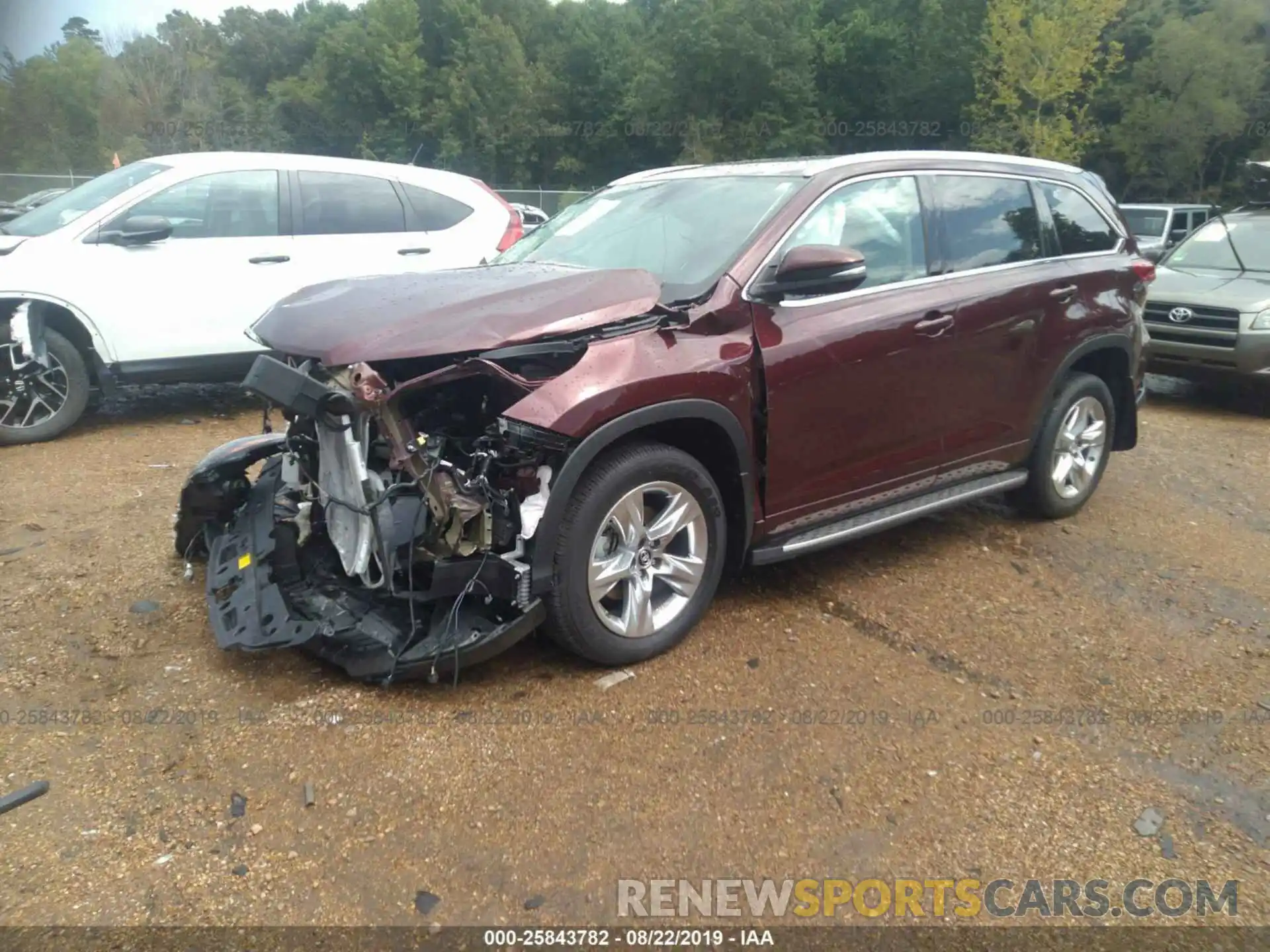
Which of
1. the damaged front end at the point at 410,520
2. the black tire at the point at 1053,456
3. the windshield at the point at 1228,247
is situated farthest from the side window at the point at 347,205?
the windshield at the point at 1228,247

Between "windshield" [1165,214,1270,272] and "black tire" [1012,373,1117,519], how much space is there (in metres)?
4.78

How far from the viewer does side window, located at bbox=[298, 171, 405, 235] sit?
6.68 meters

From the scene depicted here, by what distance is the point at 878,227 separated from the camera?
3965 mm

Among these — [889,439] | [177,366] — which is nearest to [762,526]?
[889,439]

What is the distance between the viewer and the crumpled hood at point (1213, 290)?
25.5 ft

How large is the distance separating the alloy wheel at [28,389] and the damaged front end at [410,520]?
11.4 feet

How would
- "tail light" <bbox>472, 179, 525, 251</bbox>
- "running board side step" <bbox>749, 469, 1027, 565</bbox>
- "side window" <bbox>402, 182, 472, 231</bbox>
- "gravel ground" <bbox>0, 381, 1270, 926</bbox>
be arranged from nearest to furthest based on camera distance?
"gravel ground" <bbox>0, 381, 1270, 926</bbox>
"running board side step" <bbox>749, 469, 1027, 565</bbox>
"side window" <bbox>402, 182, 472, 231</bbox>
"tail light" <bbox>472, 179, 525, 251</bbox>

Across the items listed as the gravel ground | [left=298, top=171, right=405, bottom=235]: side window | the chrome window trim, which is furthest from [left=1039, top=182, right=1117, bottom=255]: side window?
[left=298, top=171, right=405, bottom=235]: side window

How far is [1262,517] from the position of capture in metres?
5.34

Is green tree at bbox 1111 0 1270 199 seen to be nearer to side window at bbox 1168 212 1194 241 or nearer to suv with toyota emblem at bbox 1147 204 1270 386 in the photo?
side window at bbox 1168 212 1194 241

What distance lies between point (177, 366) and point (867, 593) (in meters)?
4.86

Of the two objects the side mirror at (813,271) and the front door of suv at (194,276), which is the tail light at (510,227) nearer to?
the front door of suv at (194,276)

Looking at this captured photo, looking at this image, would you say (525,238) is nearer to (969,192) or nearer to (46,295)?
(969,192)

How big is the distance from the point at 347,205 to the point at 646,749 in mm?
5371
